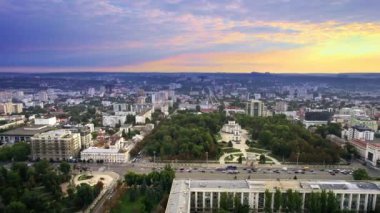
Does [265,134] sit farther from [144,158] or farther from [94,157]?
[94,157]

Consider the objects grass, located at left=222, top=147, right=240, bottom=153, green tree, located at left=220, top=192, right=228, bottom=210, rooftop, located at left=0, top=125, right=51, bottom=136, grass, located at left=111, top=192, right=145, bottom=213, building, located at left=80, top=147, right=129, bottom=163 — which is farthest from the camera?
rooftop, located at left=0, top=125, right=51, bottom=136

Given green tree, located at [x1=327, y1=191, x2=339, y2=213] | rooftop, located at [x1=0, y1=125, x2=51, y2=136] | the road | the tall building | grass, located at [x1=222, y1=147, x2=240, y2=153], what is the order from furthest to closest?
the tall building
rooftop, located at [x1=0, y1=125, x2=51, y2=136]
grass, located at [x1=222, y1=147, x2=240, y2=153]
the road
green tree, located at [x1=327, y1=191, x2=339, y2=213]

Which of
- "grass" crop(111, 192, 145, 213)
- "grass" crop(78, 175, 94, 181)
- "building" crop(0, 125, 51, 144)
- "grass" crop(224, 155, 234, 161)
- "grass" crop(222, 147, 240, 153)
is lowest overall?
"grass" crop(78, 175, 94, 181)

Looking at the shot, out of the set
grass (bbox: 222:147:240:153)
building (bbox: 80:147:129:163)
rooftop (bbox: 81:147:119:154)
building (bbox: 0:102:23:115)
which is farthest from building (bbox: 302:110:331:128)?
building (bbox: 0:102:23:115)

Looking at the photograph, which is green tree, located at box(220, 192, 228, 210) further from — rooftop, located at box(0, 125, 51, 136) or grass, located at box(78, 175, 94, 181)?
rooftop, located at box(0, 125, 51, 136)

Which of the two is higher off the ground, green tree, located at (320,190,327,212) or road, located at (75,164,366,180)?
green tree, located at (320,190,327,212)

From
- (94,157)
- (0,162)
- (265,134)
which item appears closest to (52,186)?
(94,157)

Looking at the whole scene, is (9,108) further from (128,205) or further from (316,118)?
(316,118)
